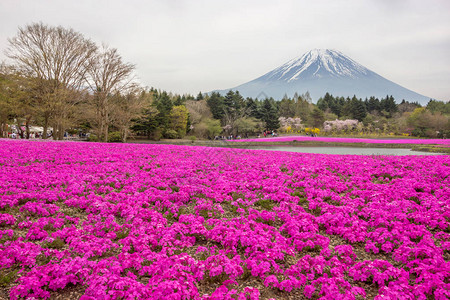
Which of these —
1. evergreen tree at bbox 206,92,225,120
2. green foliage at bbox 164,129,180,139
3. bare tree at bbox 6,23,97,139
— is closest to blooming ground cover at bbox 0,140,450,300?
A: bare tree at bbox 6,23,97,139

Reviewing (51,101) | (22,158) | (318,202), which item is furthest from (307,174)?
(51,101)

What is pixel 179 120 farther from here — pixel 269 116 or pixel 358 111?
pixel 358 111

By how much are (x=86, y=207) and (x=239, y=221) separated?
467cm

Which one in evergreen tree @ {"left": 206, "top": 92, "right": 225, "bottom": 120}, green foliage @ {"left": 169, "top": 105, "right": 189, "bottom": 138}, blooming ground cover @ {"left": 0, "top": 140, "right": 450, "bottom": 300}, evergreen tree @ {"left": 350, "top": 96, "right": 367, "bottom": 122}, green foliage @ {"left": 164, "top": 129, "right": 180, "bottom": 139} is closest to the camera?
blooming ground cover @ {"left": 0, "top": 140, "right": 450, "bottom": 300}

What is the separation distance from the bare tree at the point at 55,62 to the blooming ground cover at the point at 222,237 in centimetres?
3006

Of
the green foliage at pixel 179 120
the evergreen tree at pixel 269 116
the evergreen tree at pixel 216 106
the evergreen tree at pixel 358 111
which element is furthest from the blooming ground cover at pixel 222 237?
the evergreen tree at pixel 358 111

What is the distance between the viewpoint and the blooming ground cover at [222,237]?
4.15m

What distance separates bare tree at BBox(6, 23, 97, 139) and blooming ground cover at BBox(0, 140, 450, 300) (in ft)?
98.6

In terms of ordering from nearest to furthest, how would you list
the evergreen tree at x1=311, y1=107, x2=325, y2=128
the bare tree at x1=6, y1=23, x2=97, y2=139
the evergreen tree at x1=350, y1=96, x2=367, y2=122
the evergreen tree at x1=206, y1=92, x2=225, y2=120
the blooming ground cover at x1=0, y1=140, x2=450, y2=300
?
the blooming ground cover at x1=0, y1=140, x2=450, y2=300 → the bare tree at x1=6, y1=23, x2=97, y2=139 → the evergreen tree at x1=206, y1=92, x2=225, y2=120 → the evergreen tree at x1=311, y1=107, x2=325, y2=128 → the evergreen tree at x1=350, y1=96, x2=367, y2=122

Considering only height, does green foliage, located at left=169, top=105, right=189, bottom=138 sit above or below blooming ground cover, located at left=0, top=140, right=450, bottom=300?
above

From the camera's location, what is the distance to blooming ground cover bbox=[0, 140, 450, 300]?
415 centimetres

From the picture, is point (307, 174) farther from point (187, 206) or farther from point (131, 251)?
point (131, 251)

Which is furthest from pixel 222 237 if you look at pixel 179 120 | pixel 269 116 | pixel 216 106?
pixel 269 116

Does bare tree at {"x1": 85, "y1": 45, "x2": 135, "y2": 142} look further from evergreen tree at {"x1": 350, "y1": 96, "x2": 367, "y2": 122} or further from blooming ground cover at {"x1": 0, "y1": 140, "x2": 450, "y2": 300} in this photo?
evergreen tree at {"x1": 350, "y1": 96, "x2": 367, "y2": 122}
